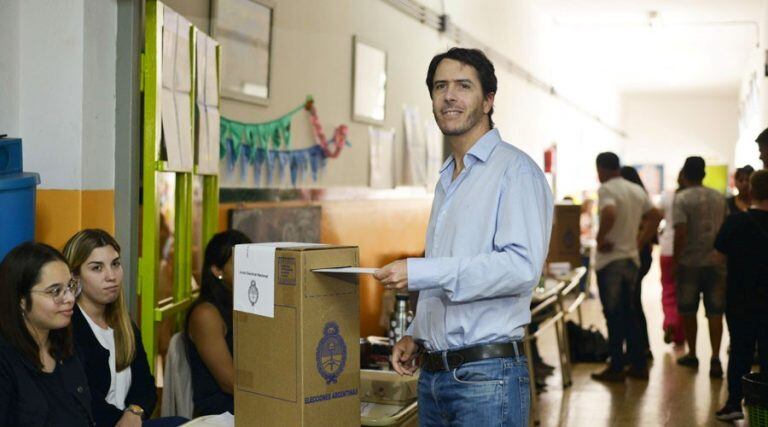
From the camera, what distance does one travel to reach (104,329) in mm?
3107

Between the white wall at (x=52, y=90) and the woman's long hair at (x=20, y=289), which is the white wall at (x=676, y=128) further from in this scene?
the woman's long hair at (x=20, y=289)

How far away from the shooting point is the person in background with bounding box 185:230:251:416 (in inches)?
137

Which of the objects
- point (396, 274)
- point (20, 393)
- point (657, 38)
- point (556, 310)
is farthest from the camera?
point (657, 38)

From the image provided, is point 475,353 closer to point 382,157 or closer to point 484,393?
point 484,393

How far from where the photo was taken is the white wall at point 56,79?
3.33m

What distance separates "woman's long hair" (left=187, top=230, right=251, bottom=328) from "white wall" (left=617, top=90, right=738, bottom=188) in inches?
750

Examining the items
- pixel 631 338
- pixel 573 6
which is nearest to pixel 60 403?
pixel 631 338

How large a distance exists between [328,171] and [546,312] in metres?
1.74

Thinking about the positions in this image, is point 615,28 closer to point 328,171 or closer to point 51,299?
point 328,171

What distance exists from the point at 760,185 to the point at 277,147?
2572 millimetres

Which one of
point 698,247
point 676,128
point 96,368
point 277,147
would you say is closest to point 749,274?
point 698,247

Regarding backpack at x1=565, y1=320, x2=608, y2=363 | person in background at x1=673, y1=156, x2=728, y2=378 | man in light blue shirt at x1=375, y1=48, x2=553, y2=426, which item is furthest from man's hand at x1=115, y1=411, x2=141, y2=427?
backpack at x1=565, y1=320, x2=608, y2=363

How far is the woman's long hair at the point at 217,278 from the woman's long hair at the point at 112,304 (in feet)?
1.45

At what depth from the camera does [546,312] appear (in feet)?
21.0
